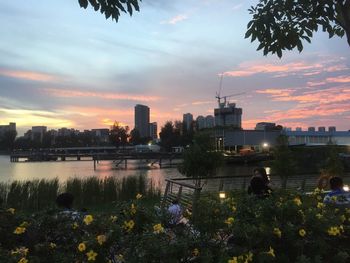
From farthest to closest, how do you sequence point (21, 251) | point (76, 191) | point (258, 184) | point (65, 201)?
point (76, 191), point (258, 184), point (65, 201), point (21, 251)

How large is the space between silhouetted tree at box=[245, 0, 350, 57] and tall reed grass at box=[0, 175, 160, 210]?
42.9 feet

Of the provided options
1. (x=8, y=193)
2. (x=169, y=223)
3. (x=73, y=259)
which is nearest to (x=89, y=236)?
(x=73, y=259)

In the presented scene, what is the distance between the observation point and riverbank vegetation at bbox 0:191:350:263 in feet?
11.9

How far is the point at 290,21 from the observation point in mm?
5637

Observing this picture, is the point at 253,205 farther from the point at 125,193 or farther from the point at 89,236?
the point at 125,193

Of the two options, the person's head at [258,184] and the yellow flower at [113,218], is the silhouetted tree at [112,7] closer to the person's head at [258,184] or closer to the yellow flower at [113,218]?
the yellow flower at [113,218]

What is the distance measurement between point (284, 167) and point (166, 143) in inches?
5183

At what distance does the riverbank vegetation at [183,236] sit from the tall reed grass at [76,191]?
1338 centimetres

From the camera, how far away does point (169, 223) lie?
409 centimetres

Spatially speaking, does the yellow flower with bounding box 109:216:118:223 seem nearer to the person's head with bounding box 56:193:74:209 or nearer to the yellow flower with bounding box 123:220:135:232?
the yellow flower with bounding box 123:220:135:232

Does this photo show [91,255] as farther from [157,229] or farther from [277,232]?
[277,232]

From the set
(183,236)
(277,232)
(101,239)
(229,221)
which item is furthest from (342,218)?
(101,239)

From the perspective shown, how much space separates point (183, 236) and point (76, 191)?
17.4 meters

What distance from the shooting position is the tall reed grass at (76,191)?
18812 millimetres
